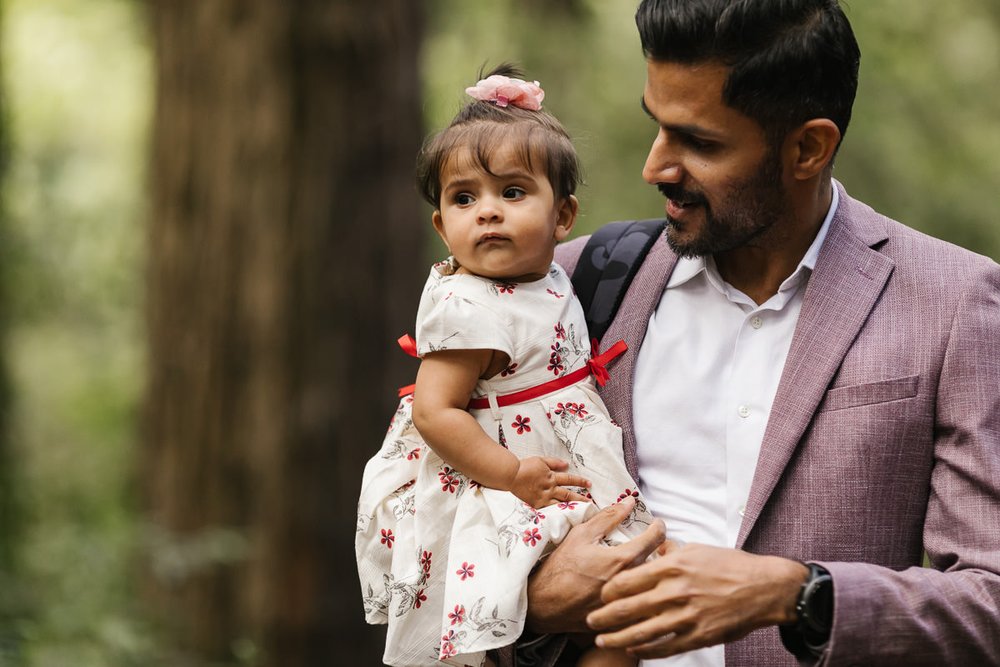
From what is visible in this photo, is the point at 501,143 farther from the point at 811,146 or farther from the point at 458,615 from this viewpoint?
the point at 458,615

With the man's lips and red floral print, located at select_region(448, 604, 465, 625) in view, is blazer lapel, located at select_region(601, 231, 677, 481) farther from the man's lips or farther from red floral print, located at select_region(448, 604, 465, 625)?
red floral print, located at select_region(448, 604, 465, 625)

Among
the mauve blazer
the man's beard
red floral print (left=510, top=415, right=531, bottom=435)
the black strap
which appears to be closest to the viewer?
the mauve blazer

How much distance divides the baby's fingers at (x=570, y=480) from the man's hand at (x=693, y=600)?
33 cm

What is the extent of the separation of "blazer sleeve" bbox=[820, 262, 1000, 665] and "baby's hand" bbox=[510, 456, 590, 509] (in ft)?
1.94

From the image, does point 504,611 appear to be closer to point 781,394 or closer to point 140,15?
point 781,394

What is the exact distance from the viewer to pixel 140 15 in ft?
26.1

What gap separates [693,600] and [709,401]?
2.08 ft

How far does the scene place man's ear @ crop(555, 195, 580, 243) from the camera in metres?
2.86

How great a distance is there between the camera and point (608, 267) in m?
3.12

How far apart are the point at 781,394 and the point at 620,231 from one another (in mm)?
738

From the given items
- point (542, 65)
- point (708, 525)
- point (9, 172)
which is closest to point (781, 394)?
point (708, 525)

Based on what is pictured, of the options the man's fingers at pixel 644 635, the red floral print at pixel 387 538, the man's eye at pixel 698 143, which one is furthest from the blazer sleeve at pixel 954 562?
the red floral print at pixel 387 538

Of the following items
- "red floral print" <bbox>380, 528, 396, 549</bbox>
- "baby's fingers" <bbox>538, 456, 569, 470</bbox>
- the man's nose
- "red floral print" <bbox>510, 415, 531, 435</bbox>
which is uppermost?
the man's nose

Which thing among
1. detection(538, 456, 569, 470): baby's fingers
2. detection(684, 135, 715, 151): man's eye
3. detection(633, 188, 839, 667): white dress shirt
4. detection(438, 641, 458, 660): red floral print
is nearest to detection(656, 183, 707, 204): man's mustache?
detection(684, 135, 715, 151): man's eye
